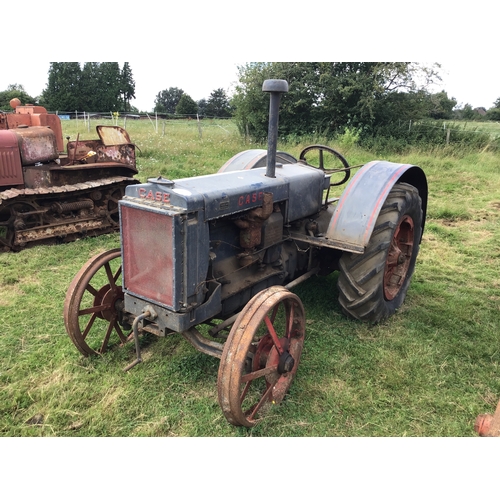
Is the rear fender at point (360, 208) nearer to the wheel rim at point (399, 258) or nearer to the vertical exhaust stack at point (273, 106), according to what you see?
the wheel rim at point (399, 258)

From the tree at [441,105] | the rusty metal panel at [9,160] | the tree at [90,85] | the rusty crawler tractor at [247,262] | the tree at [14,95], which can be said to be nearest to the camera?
the rusty crawler tractor at [247,262]

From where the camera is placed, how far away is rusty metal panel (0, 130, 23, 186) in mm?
5797

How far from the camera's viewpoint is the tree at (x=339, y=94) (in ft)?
43.7

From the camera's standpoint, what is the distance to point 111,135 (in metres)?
7.36

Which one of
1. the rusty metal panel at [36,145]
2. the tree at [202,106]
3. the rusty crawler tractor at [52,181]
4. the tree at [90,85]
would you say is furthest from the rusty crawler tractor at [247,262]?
the tree at [202,106]

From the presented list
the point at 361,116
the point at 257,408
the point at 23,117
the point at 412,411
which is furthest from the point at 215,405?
the point at 361,116

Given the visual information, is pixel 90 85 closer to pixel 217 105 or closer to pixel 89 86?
pixel 89 86

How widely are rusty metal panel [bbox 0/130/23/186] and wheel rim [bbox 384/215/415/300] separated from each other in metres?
5.04

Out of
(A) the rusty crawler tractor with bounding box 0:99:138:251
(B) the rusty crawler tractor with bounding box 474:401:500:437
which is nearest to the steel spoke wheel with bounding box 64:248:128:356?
(B) the rusty crawler tractor with bounding box 474:401:500:437

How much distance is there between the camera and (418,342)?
11.3 feet

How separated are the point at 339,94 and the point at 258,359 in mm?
12648

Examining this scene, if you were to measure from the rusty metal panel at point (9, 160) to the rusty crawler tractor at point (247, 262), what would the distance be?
10.8 feet

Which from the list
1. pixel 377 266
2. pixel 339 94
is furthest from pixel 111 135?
pixel 339 94

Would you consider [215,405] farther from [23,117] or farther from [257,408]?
[23,117]
